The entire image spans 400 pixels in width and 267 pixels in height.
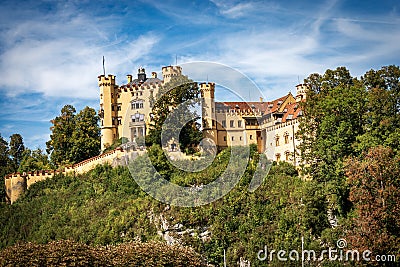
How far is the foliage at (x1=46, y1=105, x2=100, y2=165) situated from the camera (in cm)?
5686

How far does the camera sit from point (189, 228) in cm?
4431

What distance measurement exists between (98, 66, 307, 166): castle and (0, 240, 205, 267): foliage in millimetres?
16150

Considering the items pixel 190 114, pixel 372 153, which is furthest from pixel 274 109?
pixel 372 153

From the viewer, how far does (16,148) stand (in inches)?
2785

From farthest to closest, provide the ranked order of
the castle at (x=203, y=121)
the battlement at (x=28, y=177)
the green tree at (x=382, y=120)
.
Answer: the battlement at (x=28, y=177)
the castle at (x=203, y=121)
the green tree at (x=382, y=120)

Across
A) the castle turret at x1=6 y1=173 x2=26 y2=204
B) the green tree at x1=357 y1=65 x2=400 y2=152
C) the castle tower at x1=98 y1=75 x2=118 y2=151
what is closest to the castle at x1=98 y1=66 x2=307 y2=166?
the castle tower at x1=98 y1=75 x2=118 y2=151

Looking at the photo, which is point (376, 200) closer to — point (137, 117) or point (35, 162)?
point (137, 117)

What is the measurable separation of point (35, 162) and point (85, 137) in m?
5.99

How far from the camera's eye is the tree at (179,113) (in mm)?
51750

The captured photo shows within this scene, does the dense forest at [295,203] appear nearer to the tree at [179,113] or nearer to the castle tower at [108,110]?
the tree at [179,113]

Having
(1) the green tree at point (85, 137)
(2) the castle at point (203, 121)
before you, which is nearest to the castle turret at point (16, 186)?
(2) the castle at point (203, 121)

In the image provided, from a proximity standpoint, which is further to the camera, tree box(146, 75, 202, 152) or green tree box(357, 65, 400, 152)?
tree box(146, 75, 202, 152)

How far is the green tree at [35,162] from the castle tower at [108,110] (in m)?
5.76

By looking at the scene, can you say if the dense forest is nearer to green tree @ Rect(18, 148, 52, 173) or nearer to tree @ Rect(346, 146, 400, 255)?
tree @ Rect(346, 146, 400, 255)
